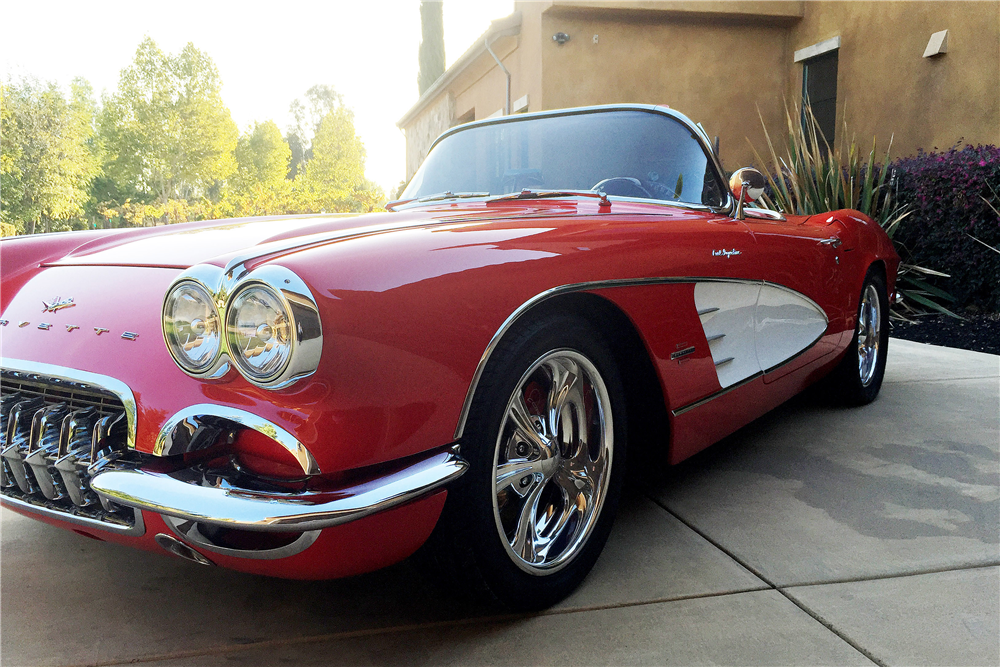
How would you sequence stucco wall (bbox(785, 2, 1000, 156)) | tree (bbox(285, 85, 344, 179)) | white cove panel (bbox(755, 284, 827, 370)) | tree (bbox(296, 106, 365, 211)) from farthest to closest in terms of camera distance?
tree (bbox(285, 85, 344, 179)) < tree (bbox(296, 106, 365, 211)) < stucco wall (bbox(785, 2, 1000, 156)) < white cove panel (bbox(755, 284, 827, 370))

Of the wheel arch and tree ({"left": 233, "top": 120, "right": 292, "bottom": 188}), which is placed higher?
tree ({"left": 233, "top": 120, "right": 292, "bottom": 188})

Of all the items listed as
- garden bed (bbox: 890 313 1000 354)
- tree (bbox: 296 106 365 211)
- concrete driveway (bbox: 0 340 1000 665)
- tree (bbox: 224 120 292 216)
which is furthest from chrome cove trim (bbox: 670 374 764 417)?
tree (bbox: 224 120 292 216)

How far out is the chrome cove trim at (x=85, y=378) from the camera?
1.45 meters

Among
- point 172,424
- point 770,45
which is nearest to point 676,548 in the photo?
point 172,424

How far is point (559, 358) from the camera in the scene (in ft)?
5.94

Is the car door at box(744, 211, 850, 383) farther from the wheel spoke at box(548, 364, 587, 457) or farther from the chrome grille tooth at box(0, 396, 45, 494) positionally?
the chrome grille tooth at box(0, 396, 45, 494)

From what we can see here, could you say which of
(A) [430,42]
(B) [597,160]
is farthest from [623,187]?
(A) [430,42]

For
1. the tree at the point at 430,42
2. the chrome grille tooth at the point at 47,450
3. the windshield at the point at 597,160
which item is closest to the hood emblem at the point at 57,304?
the chrome grille tooth at the point at 47,450

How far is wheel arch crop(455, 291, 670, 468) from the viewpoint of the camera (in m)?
1.69

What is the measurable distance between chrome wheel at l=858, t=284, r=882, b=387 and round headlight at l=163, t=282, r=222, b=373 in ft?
10.6

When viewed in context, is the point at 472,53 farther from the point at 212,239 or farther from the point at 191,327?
the point at 191,327

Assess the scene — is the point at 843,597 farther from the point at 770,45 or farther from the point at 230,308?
the point at 770,45

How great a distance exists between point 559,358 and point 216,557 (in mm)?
860

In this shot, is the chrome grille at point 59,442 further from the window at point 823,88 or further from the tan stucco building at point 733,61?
the window at point 823,88
